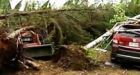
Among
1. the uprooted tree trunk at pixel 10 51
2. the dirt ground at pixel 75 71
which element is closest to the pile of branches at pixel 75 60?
the dirt ground at pixel 75 71

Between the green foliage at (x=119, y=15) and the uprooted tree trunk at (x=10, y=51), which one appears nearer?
the uprooted tree trunk at (x=10, y=51)

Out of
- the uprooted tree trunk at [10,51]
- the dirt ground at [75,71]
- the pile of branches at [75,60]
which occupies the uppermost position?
the uprooted tree trunk at [10,51]

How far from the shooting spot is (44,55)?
12.6 meters

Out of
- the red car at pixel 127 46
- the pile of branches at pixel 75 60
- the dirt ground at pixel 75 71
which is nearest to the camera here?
→ the dirt ground at pixel 75 71

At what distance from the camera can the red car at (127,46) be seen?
38.7 feet

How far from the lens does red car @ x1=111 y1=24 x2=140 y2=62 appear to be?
11.8 metres

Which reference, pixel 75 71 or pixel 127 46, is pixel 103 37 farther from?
pixel 75 71

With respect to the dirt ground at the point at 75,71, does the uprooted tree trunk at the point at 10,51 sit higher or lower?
higher

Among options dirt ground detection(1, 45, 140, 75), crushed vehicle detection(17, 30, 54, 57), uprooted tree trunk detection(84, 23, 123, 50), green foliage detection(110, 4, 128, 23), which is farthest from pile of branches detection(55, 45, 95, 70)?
green foliage detection(110, 4, 128, 23)

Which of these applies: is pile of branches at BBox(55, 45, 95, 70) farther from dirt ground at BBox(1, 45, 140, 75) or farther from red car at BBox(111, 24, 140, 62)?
red car at BBox(111, 24, 140, 62)

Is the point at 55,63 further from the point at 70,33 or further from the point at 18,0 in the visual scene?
the point at 18,0

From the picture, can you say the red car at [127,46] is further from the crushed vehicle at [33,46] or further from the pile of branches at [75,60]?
the crushed vehicle at [33,46]

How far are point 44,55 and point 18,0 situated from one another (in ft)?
14.4

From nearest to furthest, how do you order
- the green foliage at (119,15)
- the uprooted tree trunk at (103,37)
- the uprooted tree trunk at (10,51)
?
1. the uprooted tree trunk at (10,51)
2. the uprooted tree trunk at (103,37)
3. the green foliage at (119,15)
